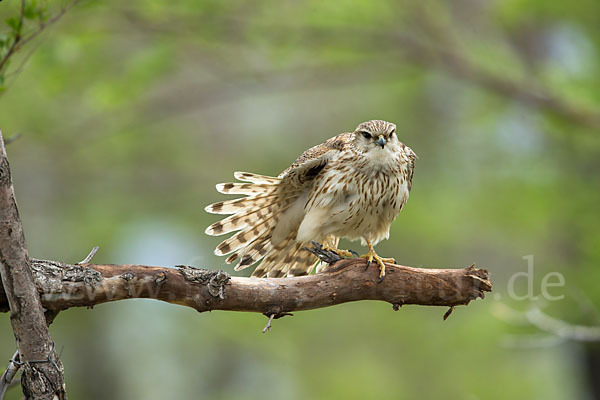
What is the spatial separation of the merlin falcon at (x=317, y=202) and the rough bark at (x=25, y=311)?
1.91 m

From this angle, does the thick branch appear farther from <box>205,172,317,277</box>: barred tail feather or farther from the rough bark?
<box>205,172,317,277</box>: barred tail feather

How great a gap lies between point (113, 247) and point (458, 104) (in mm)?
7575

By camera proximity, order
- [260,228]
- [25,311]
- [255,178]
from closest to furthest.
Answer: [25,311], [255,178], [260,228]

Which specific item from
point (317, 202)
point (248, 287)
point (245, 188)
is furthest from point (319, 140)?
point (248, 287)

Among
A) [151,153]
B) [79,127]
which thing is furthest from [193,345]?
[79,127]

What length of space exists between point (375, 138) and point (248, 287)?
1.74 metres

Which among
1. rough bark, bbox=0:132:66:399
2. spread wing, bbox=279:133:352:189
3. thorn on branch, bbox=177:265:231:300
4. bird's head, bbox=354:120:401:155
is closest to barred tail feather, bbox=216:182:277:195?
spread wing, bbox=279:133:352:189

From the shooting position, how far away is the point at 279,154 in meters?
13.4

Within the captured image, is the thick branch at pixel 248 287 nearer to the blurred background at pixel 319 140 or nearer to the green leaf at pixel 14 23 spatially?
the green leaf at pixel 14 23

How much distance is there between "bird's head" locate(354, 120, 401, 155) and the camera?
4.65 meters

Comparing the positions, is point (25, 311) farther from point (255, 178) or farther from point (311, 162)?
point (311, 162)

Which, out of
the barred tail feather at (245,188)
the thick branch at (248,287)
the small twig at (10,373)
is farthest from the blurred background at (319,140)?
the small twig at (10,373)

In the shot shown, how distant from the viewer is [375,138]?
465 cm

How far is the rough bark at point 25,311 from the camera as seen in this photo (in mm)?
2662
